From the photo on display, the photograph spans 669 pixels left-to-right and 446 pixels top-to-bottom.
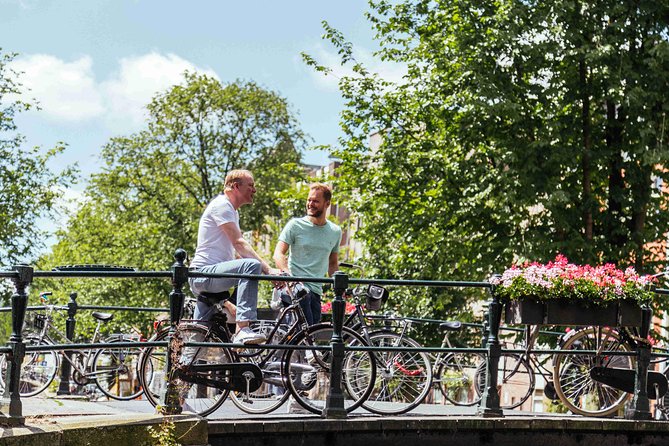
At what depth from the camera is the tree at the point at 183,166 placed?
144 feet

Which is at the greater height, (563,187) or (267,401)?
(563,187)

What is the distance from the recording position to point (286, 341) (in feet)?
27.4

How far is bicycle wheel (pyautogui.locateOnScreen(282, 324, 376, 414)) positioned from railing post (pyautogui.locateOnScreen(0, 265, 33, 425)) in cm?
206

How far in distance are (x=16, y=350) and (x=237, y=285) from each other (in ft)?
6.37

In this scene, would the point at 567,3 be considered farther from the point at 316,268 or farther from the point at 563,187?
the point at 316,268

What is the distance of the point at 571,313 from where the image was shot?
9.09 m

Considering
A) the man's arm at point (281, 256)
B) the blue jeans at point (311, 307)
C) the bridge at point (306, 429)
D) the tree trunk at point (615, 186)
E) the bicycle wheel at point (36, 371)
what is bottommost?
the bridge at point (306, 429)

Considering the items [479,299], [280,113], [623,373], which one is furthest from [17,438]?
[280,113]

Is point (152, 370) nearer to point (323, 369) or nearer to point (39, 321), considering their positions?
point (323, 369)

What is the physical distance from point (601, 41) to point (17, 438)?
48.7 feet

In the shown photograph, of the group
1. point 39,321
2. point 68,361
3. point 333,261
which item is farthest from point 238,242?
point 39,321

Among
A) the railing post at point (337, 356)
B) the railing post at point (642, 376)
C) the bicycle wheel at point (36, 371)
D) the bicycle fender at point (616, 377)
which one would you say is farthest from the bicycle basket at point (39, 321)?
the railing post at point (642, 376)

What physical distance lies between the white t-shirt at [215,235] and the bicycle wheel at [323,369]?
0.88 m

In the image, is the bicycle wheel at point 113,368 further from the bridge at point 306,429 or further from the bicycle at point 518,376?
the bicycle at point 518,376
